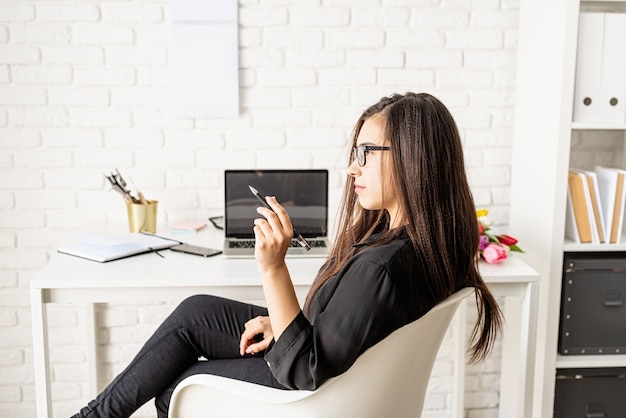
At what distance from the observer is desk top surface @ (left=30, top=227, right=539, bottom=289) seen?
182 cm

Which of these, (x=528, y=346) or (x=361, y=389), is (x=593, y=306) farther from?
(x=361, y=389)

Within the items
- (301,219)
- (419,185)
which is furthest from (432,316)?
(301,219)

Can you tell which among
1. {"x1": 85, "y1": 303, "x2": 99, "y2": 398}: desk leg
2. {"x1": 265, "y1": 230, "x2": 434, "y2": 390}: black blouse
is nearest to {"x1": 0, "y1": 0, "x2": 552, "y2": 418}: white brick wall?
{"x1": 85, "y1": 303, "x2": 99, "y2": 398}: desk leg

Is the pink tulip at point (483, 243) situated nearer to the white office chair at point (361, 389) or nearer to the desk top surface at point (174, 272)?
the desk top surface at point (174, 272)

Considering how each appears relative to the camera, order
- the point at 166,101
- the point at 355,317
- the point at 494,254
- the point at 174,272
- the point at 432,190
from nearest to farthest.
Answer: the point at 355,317
the point at 432,190
the point at 174,272
the point at 494,254
the point at 166,101

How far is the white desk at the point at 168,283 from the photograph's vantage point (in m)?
1.82

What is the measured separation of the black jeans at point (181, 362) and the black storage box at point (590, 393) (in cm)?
109

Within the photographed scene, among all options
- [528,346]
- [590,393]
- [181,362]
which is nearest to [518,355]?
[590,393]

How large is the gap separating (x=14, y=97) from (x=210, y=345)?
3.84ft

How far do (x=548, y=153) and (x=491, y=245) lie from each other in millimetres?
412

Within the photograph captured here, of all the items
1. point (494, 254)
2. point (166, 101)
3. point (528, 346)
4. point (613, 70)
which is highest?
point (613, 70)

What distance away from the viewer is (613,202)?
7.25 ft

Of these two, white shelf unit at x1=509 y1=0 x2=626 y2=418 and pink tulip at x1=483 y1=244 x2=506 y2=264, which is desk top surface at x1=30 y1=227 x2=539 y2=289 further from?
white shelf unit at x1=509 y1=0 x2=626 y2=418

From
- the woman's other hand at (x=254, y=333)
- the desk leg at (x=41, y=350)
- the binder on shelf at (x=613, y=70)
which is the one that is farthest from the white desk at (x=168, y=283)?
the binder on shelf at (x=613, y=70)
